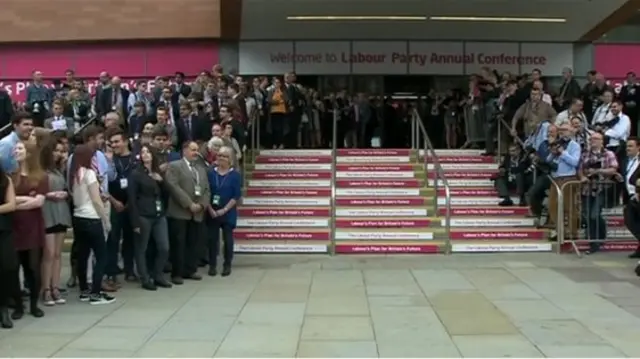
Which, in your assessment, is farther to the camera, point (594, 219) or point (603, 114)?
point (603, 114)

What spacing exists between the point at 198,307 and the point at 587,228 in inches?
285

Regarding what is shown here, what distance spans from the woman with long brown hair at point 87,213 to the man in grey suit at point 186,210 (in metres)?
1.51

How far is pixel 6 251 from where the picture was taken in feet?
25.4

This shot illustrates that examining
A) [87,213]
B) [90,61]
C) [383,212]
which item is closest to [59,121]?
[383,212]

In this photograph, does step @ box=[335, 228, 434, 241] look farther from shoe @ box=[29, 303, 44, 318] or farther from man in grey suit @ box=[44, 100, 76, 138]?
shoe @ box=[29, 303, 44, 318]

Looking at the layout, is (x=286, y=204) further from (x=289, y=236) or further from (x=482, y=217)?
(x=482, y=217)

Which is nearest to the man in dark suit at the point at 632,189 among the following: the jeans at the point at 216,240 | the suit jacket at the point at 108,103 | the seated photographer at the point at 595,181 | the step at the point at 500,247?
the seated photographer at the point at 595,181

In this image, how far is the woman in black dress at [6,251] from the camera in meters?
7.66

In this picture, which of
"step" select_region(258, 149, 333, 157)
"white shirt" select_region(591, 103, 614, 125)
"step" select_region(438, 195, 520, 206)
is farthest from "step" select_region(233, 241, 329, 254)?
"white shirt" select_region(591, 103, 614, 125)

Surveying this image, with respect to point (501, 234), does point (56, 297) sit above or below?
below

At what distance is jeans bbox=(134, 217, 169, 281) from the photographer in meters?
9.83

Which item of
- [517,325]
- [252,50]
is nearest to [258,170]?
[252,50]

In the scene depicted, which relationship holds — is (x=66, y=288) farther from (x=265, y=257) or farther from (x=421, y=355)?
(x=421, y=355)

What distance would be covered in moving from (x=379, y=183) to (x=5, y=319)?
9.90 metres
